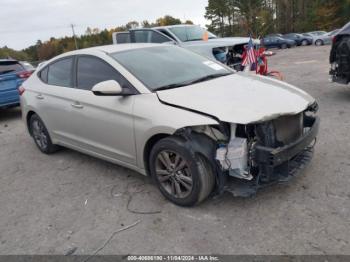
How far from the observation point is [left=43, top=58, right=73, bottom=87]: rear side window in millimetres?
4906

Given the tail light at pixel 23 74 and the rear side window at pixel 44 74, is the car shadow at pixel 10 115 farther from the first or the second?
the rear side window at pixel 44 74

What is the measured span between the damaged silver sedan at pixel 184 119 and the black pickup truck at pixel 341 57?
335cm

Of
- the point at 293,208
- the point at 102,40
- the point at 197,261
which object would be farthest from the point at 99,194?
the point at 102,40

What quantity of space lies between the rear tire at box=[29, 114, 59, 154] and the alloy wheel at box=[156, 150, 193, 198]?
2.51 m

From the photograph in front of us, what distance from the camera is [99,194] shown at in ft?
13.8

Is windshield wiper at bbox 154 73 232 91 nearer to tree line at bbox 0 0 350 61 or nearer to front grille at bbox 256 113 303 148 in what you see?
front grille at bbox 256 113 303 148

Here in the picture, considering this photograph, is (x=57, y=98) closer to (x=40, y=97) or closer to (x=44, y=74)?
(x=40, y=97)

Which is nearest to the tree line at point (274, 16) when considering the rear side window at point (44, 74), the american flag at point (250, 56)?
the american flag at point (250, 56)

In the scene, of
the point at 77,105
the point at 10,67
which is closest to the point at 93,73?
the point at 77,105

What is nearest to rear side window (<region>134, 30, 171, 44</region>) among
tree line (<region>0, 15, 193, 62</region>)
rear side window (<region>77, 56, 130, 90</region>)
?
rear side window (<region>77, 56, 130, 90</region>)

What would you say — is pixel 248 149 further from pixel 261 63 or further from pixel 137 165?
pixel 261 63

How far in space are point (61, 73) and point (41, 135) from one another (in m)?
1.18

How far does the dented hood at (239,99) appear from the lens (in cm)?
330

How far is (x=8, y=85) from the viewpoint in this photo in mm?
8680
